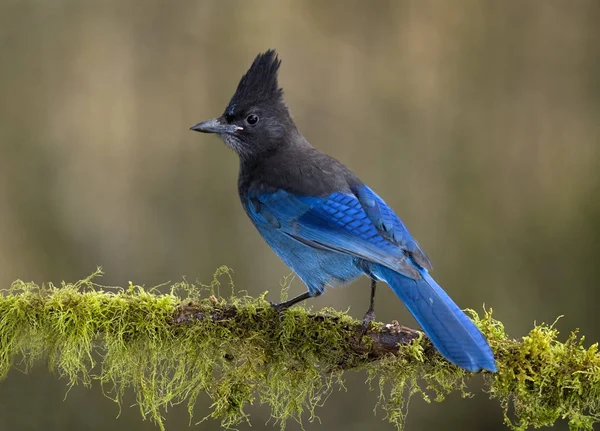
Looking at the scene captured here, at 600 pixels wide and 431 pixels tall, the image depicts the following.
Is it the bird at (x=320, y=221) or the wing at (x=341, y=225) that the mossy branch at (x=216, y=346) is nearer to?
the bird at (x=320, y=221)

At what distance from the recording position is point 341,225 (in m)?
3.36

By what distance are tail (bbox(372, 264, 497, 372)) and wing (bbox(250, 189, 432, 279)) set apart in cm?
6

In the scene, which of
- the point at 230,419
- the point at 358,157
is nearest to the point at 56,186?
the point at 358,157

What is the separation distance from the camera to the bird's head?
398cm

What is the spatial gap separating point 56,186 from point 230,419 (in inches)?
132

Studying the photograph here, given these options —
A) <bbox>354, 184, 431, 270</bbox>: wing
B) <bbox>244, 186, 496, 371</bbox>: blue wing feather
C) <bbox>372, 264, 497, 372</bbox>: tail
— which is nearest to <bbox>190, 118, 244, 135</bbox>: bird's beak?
<bbox>244, 186, 496, 371</bbox>: blue wing feather

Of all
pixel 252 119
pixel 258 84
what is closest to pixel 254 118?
pixel 252 119

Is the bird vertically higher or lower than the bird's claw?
higher

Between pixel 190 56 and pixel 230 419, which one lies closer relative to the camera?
pixel 230 419

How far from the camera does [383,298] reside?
19.4 ft

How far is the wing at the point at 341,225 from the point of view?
3.20 metres

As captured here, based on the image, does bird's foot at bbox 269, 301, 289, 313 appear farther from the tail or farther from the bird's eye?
the bird's eye

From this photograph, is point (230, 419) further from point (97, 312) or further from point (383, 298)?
point (383, 298)

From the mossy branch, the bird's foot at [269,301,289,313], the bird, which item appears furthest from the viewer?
the bird's foot at [269,301,289,313]
